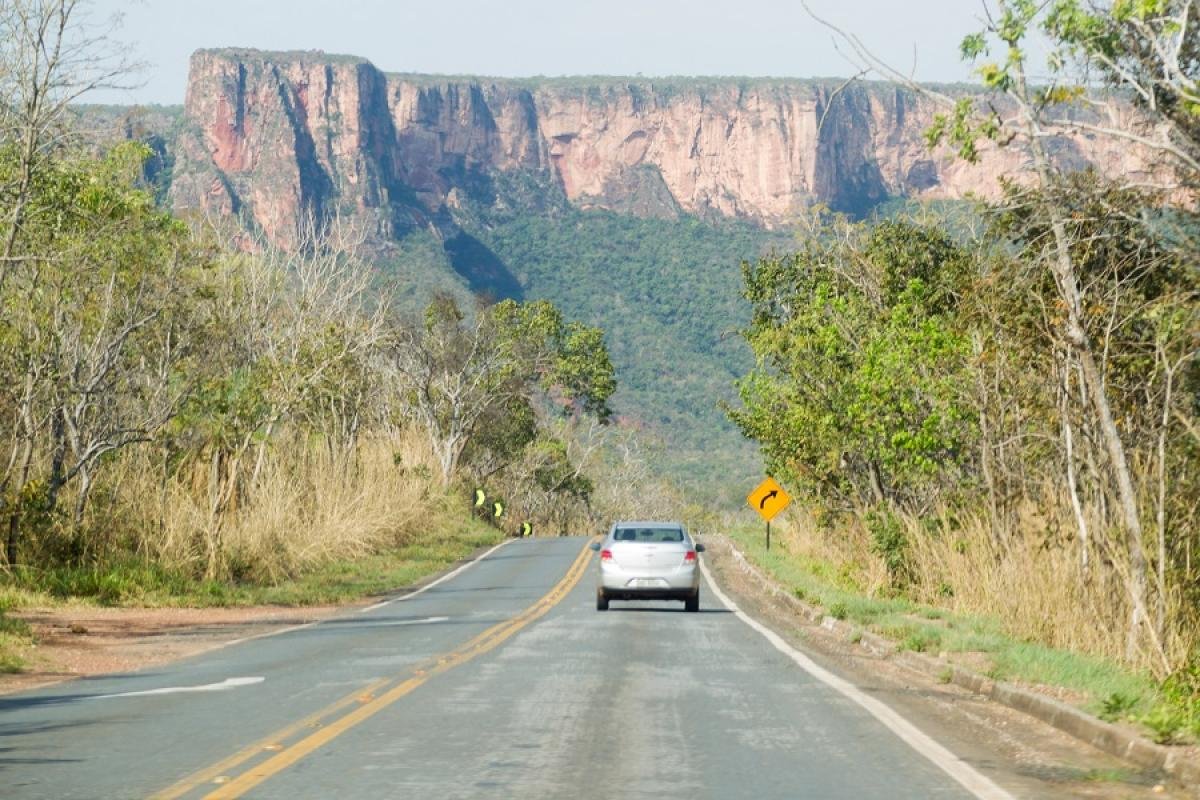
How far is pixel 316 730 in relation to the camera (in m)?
11.3

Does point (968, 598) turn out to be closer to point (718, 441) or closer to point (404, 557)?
point (404, 557)

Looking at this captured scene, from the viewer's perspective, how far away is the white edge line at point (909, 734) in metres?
9.12

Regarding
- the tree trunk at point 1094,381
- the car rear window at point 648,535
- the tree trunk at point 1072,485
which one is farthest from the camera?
the car rear window at point 648,535

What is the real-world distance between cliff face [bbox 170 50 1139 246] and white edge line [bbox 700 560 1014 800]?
111m

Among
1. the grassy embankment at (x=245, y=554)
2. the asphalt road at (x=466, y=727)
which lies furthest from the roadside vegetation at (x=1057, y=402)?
the grassy embankment at (x=245, y=554)

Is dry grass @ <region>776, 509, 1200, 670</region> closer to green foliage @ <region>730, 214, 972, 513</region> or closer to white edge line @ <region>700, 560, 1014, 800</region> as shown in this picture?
green foliage @ <region>730, 214, 972, 513</region>

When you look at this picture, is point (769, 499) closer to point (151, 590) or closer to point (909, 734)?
point (151, 590)

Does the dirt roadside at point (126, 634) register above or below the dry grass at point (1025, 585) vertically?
below

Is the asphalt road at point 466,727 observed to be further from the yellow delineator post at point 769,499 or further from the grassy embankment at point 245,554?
the yellow delineator post at point 769,499

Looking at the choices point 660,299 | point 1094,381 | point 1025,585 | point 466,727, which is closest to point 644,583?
point 1025,585

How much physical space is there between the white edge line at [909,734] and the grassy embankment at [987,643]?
1.23 m

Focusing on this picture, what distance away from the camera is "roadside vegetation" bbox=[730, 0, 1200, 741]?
12844 mm

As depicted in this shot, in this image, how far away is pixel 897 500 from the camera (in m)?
29.8

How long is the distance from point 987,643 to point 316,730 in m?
7.73
